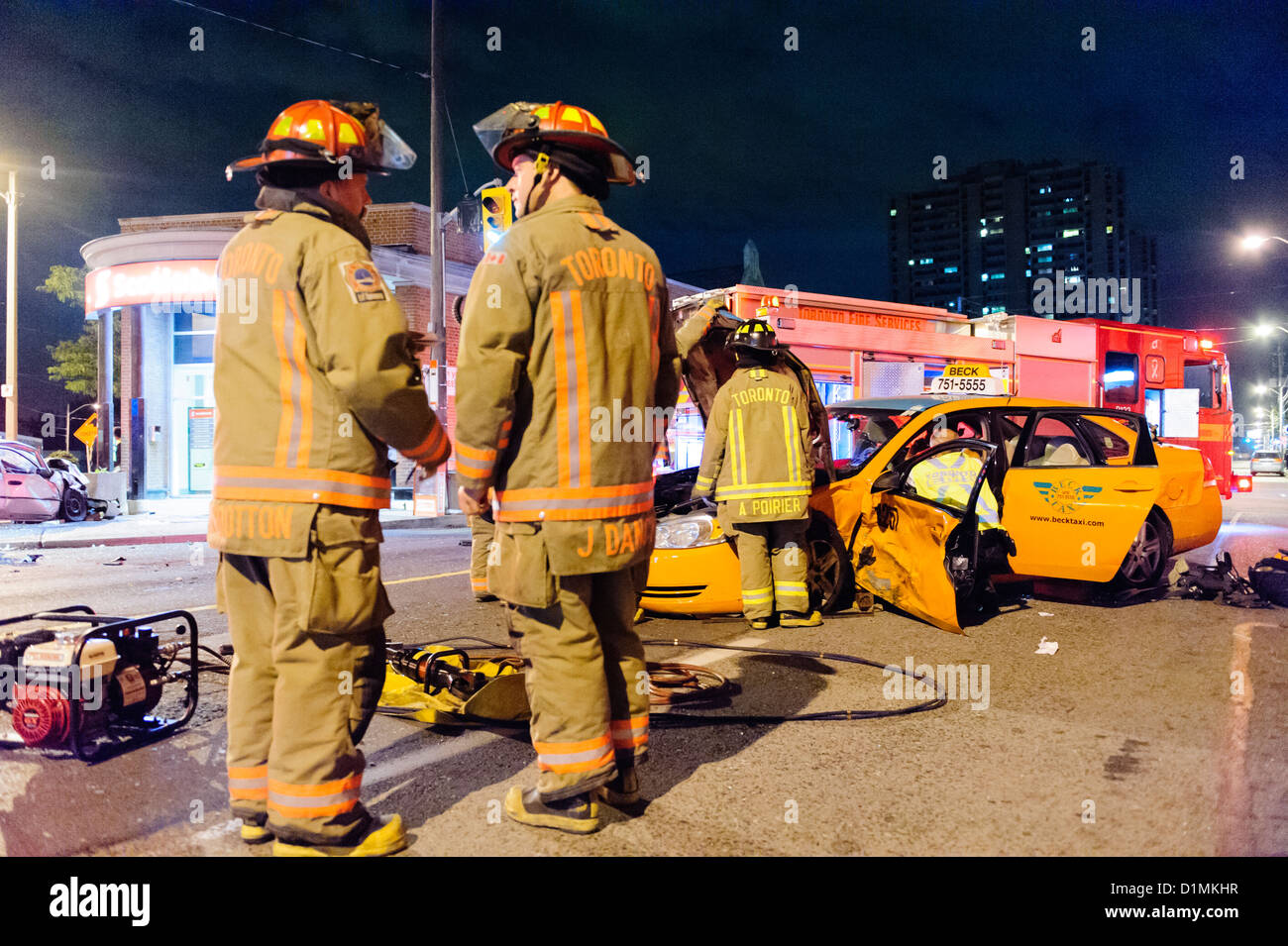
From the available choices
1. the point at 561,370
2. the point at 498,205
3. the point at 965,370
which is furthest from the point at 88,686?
the point at 965,370

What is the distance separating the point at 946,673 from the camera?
15.1 feet

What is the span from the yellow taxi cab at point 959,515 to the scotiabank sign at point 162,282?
56.5ft

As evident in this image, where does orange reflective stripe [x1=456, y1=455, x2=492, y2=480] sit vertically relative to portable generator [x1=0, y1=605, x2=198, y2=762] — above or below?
above

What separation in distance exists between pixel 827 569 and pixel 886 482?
789 mm

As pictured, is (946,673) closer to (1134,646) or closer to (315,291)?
(1134,646)

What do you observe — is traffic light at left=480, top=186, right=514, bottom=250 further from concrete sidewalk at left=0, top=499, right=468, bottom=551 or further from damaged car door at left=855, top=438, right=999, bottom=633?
damaged car door at left=855, top=438, right=999, bottom=633

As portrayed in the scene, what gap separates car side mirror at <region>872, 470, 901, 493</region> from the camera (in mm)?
5875

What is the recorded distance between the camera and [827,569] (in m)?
6.26

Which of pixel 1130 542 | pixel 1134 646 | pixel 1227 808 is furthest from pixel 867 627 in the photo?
pixel 1227 808

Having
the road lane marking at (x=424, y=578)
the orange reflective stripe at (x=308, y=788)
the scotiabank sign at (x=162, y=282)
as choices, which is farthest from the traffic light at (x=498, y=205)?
the scotiabank sign at (x=162, y=282)

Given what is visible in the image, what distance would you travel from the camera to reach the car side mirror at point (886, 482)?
5.88 metres

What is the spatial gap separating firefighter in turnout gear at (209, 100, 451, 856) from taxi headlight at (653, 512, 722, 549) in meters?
3.62

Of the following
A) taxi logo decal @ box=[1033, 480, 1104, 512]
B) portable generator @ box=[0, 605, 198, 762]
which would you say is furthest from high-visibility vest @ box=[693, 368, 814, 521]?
portable generator @ box=[0, 605, 198, 762]

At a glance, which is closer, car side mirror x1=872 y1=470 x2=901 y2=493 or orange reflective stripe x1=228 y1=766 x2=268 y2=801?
orange reflective stripe x1=228 y1=766 x2=268 y2=801
